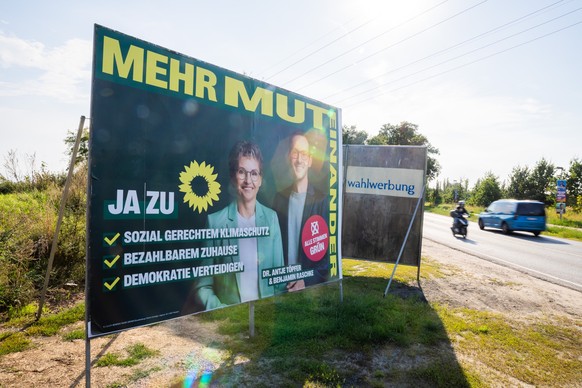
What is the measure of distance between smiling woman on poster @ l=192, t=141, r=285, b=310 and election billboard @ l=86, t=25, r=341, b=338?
1 centimetres

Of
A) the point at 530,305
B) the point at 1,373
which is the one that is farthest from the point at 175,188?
the point at 530,305

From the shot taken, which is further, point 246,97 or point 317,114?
point 317,114

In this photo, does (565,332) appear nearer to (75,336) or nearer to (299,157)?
(299,157)

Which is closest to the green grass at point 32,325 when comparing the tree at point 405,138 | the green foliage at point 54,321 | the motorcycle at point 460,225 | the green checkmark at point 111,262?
the green foliage at point 54,321

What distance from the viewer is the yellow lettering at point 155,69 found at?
3.21 metres

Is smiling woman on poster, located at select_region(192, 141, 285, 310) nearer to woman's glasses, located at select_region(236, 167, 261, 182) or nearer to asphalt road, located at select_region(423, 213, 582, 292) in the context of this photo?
woman's glasses, located at select_region(236, 167, 261, 182)

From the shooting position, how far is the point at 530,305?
5945mm

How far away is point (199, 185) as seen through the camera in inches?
141

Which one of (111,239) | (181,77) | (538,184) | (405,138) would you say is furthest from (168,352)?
(405,138)

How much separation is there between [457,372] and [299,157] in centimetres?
331

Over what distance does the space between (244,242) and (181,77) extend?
2036 millimetres

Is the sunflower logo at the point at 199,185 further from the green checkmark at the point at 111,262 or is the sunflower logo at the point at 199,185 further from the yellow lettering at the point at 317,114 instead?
the yellow lettering at the point at 317,114

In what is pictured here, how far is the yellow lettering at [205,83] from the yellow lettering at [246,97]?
162mm

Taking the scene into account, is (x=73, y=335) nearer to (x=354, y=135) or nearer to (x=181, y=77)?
(x=181, y=77)
